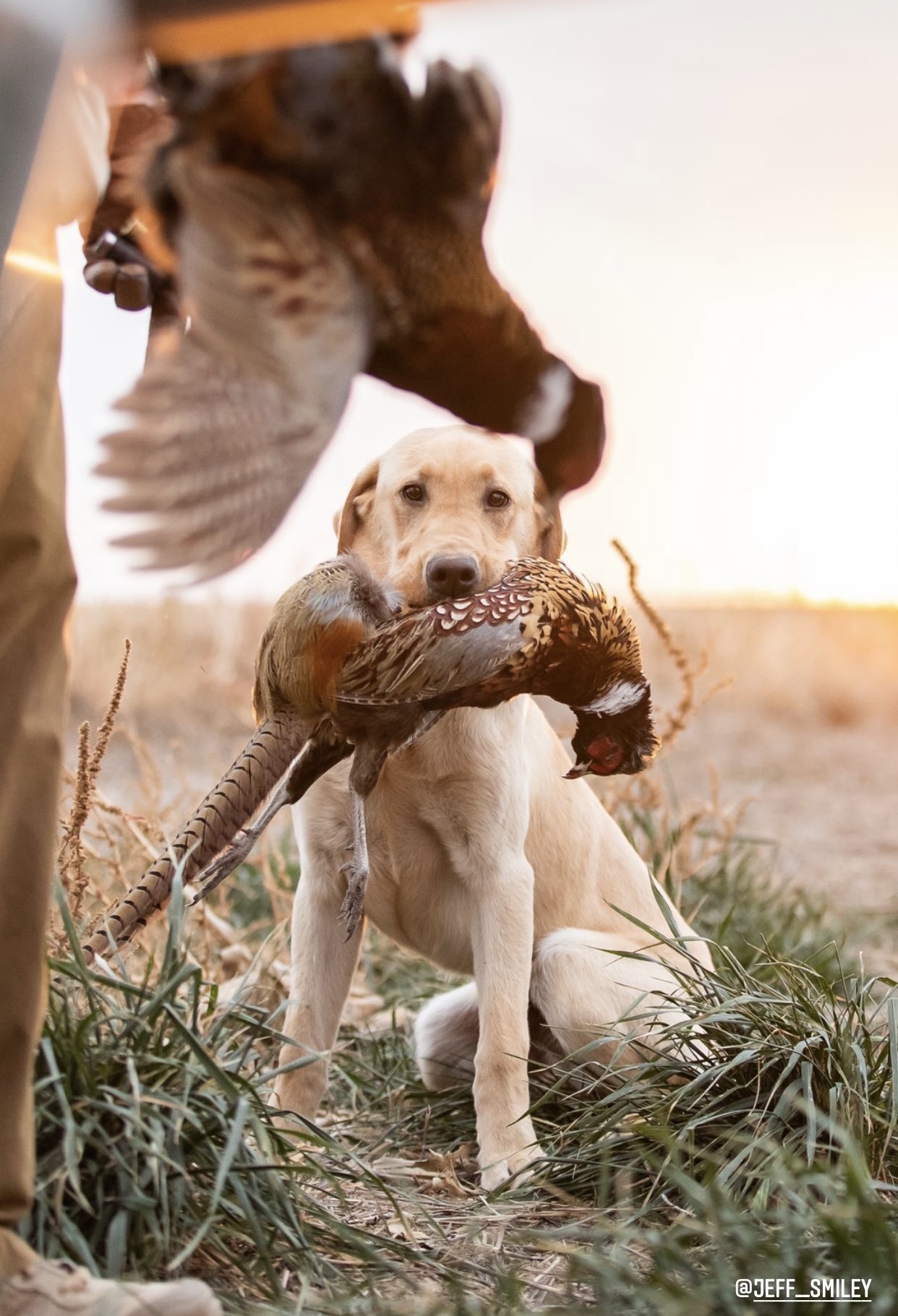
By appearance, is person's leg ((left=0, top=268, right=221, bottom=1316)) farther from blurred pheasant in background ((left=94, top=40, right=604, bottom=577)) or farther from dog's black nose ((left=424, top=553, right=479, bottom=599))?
dog's black nose ((left=424, top=553, right=479, bottom=599))

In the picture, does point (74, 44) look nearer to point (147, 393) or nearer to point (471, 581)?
point (147, 393)

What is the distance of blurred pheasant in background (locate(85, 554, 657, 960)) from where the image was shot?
2234 millimetres

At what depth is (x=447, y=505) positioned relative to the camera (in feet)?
8.02

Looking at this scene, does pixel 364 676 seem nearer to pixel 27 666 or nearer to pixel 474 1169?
pixel 27 666

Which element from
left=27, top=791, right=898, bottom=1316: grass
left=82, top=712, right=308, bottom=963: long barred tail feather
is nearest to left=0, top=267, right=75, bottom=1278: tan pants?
left=27, top=791, right=898, bottom=1316: grass

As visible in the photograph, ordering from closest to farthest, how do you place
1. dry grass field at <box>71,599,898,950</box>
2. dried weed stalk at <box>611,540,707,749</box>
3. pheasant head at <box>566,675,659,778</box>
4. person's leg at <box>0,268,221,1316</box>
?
1. person's leg at <box>0,268,221,1316</box>
2. pheasant head at <box>566,675,659,778</box>
3. dried weed stalk at <box>611,540,707,749</box>
4. dry grass field at <box>71,599,898,950</box>

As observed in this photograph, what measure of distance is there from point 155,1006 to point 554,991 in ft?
3.31

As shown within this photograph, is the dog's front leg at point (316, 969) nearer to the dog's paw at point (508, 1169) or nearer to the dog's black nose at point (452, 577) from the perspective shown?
the dog's paw at point (508, 1169)

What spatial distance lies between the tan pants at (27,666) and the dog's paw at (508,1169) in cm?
100

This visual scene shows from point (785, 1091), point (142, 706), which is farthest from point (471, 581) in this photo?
point (142, 706)

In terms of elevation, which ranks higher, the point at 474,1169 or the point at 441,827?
the point at 441,827

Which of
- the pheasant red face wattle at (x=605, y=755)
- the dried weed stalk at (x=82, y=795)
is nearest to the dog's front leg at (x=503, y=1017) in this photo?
the pheasant red face wattle at (x=605, y=755)

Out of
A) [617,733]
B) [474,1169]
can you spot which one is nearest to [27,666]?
[617,733]

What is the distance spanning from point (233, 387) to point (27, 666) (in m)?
0.86
